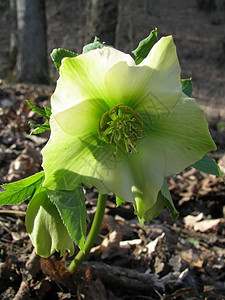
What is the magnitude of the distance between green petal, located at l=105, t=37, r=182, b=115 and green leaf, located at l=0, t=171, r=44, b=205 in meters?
0.33

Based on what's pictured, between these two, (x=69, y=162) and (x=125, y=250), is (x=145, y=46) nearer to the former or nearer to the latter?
(x=69, y=162)

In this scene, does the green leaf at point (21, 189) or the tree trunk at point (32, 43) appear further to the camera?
the tree trunk at point (32, 43)

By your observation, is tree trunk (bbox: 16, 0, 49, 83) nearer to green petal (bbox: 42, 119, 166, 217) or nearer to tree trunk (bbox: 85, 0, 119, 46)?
tree trunk (bbox: 85, 0, 119, 46)

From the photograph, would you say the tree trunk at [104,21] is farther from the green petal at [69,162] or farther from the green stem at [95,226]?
the green petal at [69,162]

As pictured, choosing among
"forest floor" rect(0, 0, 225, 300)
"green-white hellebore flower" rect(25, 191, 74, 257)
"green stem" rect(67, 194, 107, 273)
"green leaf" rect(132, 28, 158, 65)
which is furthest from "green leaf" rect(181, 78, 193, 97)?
"forest floor" rect(0, 0, 225, 300)

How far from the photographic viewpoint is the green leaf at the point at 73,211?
2.93 ft

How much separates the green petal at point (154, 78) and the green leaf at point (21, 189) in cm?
33

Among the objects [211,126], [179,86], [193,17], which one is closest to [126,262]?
[179,86]

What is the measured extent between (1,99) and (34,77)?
6.64 feet

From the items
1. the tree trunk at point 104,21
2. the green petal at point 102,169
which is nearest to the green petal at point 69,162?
the green petal at point 102,169

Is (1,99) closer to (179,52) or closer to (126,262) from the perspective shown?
(126,262)

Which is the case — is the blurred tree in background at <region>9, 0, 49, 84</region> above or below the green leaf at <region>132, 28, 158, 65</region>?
below

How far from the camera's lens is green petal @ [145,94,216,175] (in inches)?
34.9

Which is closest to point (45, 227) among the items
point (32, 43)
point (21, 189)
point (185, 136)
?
point (21, 189)
